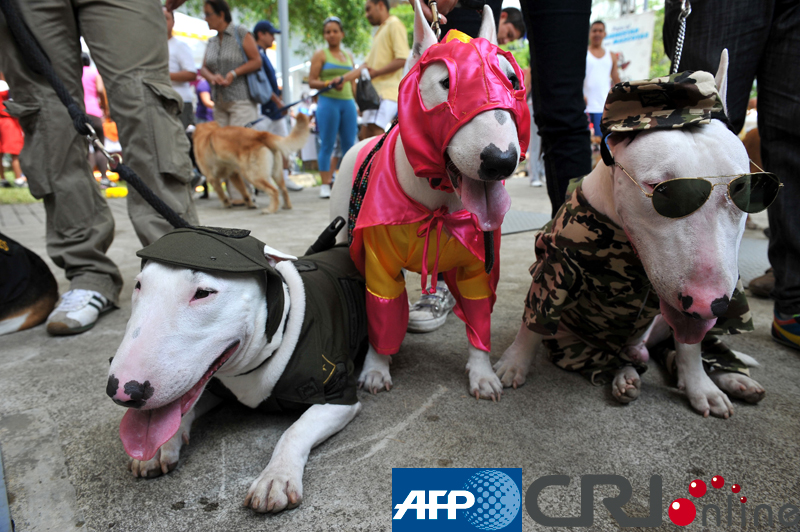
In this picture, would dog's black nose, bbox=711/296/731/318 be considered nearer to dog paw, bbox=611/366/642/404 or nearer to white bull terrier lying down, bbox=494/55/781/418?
white bull terrier lying down, bbox=494/55/781/418

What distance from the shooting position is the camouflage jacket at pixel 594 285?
1340mm

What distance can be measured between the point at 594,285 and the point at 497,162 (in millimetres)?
555

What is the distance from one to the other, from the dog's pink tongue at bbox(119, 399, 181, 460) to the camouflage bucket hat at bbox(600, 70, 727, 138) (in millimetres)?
1245

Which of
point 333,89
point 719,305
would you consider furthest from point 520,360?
point 333,89

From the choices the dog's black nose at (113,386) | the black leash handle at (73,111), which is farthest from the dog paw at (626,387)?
the black leash handle at (73,111)

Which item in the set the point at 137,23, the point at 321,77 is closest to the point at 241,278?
the point at 137,23

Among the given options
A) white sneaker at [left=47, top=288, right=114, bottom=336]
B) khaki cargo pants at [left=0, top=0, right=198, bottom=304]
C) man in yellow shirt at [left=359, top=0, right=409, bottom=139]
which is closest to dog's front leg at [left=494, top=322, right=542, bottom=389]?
khaki cargo pants at [left=0, top=0, right=198, bottom=304]

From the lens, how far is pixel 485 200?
4.23 feet

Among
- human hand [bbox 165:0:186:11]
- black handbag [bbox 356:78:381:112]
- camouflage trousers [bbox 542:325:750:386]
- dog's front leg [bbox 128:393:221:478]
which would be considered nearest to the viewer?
dog's front leg [bbox 128:393:221:478]

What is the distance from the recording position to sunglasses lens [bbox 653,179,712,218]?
102 cm

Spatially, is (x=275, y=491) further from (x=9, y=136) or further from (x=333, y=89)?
(x=9, y=136)

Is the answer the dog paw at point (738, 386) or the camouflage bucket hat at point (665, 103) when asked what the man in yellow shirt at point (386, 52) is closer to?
the camouflage bucket hat at point (665, 103)

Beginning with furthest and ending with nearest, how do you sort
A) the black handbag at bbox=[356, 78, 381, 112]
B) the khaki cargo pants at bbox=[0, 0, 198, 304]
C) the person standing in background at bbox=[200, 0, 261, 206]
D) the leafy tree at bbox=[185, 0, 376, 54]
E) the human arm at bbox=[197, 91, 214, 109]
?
the leafy tree at bbox=[185, 0, 376, 54]
the human arm at bbox=[197, 91, 214, 109]
the person standing in background at bbox=[200, 0, 261, 206]
the black handbag at bbox=[356, 78, 381, 112]
the khaki cargo pants at bbox=[0, 0, 198, 304]

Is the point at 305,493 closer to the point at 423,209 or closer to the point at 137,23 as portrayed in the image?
the point at 423,209
